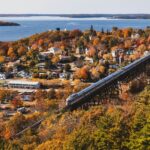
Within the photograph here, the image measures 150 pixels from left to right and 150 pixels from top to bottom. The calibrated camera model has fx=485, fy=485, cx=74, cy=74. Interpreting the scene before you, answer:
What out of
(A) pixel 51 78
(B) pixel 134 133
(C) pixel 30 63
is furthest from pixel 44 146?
(C) pixel 30 63

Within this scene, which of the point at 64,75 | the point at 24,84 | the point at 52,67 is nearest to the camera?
the point at 24,84

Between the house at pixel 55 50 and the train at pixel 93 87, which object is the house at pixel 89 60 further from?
the train at pixel 93 87

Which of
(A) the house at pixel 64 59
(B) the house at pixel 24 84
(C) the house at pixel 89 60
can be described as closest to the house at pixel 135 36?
(C) the house at pixel 89 60

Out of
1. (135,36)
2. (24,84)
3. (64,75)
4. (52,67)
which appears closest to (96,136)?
(24,84)

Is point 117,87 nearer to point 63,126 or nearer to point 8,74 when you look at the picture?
point 8,74

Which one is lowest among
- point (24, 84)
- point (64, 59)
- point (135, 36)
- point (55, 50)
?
point (24, 84)

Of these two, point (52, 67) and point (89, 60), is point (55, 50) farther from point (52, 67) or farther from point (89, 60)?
Result: point (52, 67)

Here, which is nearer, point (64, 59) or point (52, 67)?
point (52, 67)

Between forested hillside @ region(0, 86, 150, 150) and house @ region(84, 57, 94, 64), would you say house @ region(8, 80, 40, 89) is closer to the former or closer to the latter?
house @ region(84, 57, 94, 64)

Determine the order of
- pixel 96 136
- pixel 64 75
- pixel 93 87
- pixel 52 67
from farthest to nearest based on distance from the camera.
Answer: pixel 52 67 < pixel 64 75 < pixel 93 87 < pixel 96 136

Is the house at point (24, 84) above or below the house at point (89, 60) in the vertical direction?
below
